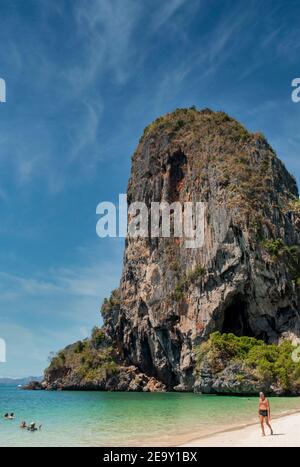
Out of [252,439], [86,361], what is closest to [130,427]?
[252,439]

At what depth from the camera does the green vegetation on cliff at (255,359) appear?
34875mm

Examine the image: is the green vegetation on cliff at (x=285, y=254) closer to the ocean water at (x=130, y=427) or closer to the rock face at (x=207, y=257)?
the rock face at (x=207, y=257)

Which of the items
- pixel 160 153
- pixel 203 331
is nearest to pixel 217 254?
pixel 203 331

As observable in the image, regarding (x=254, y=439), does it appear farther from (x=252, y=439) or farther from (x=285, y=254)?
(x=285, y=254)

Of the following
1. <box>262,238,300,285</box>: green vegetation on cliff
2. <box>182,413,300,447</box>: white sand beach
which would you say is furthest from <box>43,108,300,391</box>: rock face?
<box>182,413,300,447</box>: white sand beach

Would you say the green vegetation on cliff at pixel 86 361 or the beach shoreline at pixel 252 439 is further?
the green vegetation on cliff at pixel 86 361

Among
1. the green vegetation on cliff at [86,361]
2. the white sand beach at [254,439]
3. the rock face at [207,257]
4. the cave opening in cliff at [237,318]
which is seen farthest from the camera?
the green vegetation on cliff at [86,361]

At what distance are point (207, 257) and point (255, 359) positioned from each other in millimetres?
13354

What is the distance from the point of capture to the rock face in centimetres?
4403

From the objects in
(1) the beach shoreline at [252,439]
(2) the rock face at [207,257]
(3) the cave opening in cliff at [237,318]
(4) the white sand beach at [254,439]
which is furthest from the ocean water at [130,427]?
(3) the cave opening in cliff at [237,318]

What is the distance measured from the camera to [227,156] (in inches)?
2051

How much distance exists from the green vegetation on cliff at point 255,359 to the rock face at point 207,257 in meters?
3.60

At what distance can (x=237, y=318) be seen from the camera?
47750 mm

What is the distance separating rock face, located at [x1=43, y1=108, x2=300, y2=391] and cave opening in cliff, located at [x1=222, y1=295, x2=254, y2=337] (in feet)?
0.34
